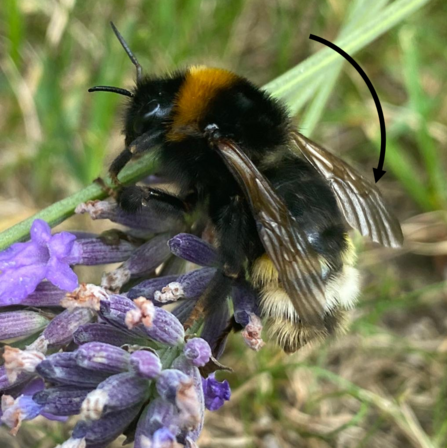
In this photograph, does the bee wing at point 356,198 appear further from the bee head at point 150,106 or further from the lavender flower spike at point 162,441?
the lavender flower spike at point 162,441

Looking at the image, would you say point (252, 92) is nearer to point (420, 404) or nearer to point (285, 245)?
point (285, 245)

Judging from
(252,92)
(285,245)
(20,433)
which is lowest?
(20,433)

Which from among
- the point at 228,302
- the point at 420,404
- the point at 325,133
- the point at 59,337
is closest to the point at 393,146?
the point at 325,133

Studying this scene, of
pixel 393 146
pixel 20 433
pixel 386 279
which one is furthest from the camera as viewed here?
pixel 393 146

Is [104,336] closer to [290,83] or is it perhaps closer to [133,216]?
[133,216]

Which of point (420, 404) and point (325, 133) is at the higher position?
point (325, 133)

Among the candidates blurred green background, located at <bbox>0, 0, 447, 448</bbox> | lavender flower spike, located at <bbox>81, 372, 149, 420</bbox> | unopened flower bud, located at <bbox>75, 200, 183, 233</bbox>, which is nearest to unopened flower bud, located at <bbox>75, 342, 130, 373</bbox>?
lavender flower spike, located at <bbox>81, 372, 149, 420</bbox>

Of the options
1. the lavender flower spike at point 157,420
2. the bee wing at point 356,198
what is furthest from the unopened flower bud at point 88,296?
the bee wing at point 356,198
